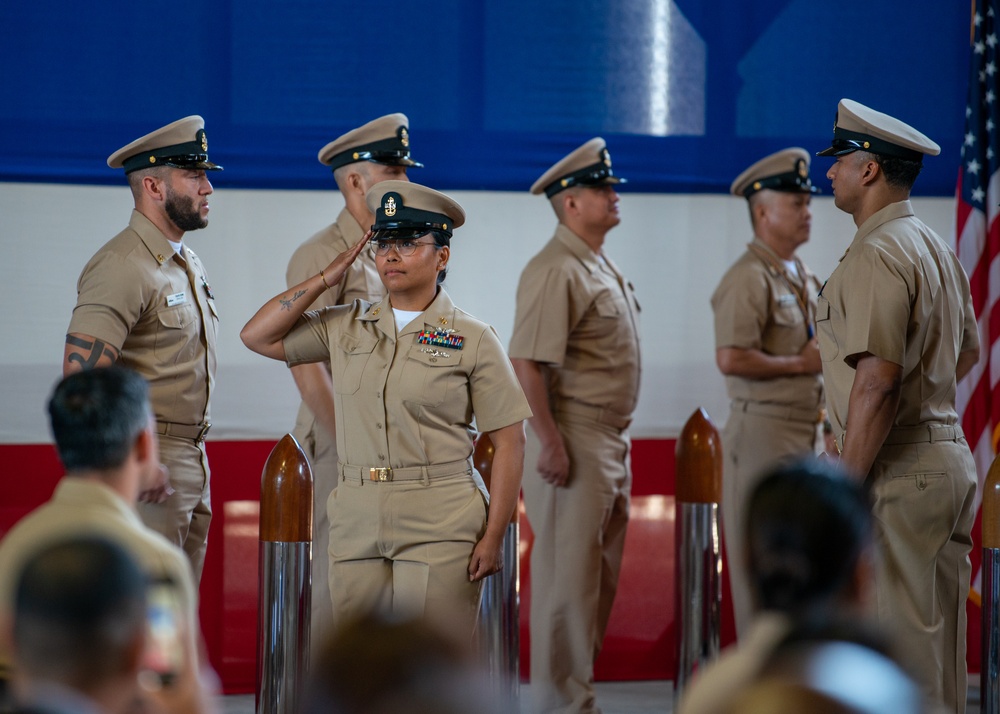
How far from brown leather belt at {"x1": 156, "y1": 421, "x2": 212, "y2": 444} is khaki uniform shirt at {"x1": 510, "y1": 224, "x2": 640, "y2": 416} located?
3.79 ft

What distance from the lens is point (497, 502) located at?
3168 millimetres

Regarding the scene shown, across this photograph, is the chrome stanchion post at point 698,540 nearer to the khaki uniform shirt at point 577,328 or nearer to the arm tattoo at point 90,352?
the khaki uniform shirt at point 577,328

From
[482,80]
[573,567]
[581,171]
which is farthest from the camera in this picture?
[482,80]

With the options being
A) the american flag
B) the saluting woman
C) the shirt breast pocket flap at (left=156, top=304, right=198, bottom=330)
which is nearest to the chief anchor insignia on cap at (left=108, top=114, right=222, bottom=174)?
the shirt breast pocket flap at (left=156, top=304, right=198, bottom=330)

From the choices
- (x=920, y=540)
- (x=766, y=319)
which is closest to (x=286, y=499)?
(x=920, y=540)

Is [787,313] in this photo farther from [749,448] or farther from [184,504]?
[184,504]

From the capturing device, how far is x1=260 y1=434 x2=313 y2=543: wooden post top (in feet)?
11.4

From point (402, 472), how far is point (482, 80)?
2398 mm

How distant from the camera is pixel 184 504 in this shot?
3.63 m

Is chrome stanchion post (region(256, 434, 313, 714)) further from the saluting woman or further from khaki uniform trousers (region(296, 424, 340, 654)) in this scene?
khaki uniform trousers (region(296, 424, 340, 654))

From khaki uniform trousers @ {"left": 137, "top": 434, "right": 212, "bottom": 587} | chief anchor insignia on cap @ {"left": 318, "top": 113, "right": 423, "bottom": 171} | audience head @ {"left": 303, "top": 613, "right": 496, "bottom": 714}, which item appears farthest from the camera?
chief anchor insignia on cap @ {"left": 318, "top": 113, "right": 423, "bottom": 171}

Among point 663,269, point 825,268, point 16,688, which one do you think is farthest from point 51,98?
point 16,688

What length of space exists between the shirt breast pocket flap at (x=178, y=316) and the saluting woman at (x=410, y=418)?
432mm

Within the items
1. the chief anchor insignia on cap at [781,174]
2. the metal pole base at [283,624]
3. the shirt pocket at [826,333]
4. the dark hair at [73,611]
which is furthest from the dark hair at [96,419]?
the chief anchor insignia on cap at [781,174]
